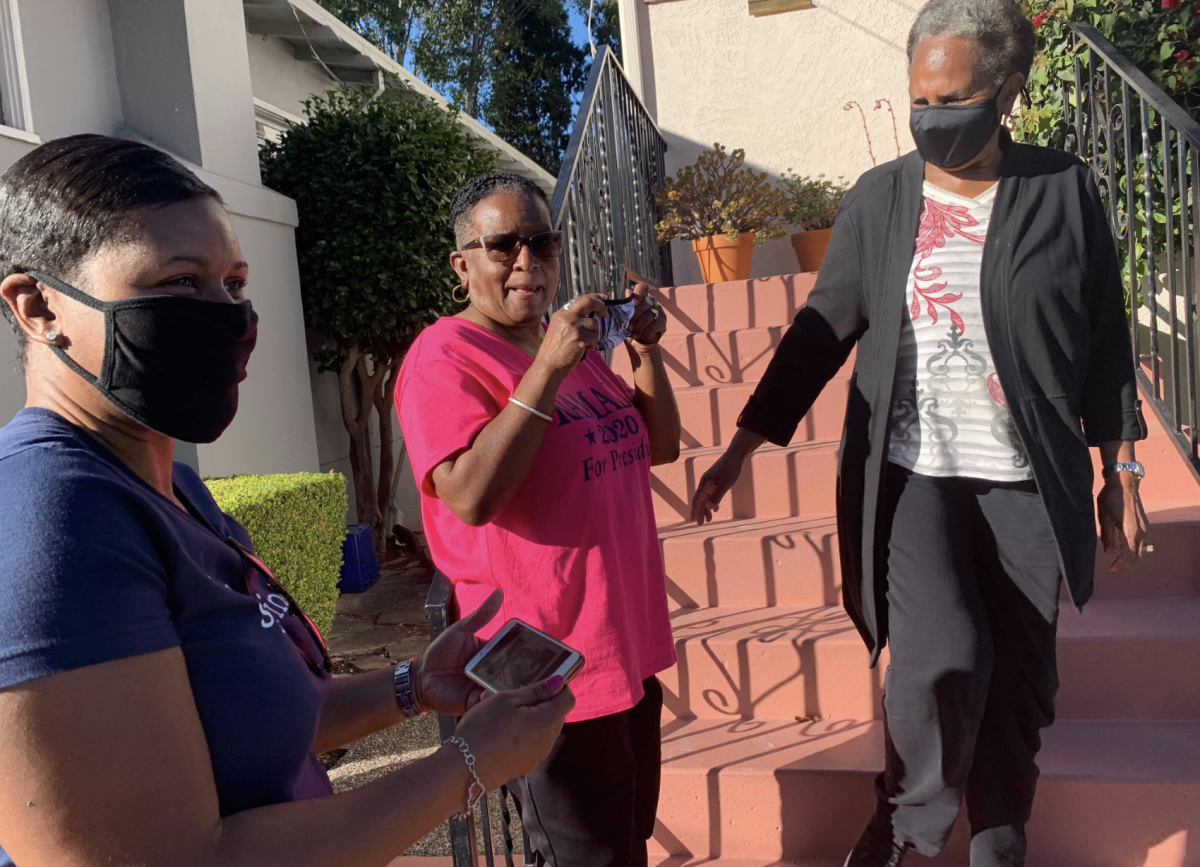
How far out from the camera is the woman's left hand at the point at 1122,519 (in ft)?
6.70

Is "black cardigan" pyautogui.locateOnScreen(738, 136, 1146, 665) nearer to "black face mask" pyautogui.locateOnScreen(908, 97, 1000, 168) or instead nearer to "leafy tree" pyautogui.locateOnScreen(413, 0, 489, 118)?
"black face mask" pyautogui.locateOnScreen(908, 97, 1000, 168)

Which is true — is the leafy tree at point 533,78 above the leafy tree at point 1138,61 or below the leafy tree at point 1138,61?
above

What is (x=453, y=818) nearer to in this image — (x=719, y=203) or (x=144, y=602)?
(x=144, y=602)

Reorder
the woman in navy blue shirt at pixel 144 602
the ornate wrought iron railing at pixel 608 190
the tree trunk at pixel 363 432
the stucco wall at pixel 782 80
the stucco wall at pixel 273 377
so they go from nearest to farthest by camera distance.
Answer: the woman in navy blue shirt at pixel 144 602, the ornate wrought iron railing at pixel 608 190, the stucco wall at pixel 273 377, the stucco wall at pixel 782 80, the tree trunk at pixel 363 432

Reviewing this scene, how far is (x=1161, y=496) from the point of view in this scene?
3398 millimetres

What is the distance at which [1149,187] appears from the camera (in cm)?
321

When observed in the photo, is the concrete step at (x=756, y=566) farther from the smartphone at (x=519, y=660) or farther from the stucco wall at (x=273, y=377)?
the stucco wall at (x=273, y=377)

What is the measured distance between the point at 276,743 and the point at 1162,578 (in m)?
3.06

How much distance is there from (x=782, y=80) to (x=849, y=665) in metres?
4.65

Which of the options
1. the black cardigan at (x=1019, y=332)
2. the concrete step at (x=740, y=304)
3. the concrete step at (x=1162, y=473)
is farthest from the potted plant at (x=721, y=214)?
the black cardigan at (x=1019, y=332)

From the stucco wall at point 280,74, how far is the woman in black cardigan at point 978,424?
7.49 meters

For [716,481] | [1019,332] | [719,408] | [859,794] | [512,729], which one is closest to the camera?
[512,729]

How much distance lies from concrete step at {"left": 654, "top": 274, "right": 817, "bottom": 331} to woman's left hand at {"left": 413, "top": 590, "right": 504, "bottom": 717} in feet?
12.1

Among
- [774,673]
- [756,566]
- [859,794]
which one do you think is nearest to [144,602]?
[859,794]
